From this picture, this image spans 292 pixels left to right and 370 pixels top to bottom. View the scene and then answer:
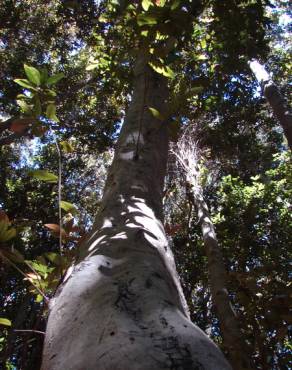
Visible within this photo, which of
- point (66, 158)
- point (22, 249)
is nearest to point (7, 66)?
point (66, 158)

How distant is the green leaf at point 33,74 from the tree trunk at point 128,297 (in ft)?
1.75

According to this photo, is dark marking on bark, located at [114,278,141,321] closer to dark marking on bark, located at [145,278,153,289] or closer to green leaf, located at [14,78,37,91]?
dark marking on bark, located at [145,278,153,289]

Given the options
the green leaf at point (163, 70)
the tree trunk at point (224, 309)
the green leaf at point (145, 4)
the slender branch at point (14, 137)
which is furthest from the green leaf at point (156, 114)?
the tree trunk at point (224, 309)

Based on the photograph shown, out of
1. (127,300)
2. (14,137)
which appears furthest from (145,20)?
(14,137)

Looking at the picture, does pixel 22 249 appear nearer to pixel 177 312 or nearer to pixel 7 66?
pixel 7 66

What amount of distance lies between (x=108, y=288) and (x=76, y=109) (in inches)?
387

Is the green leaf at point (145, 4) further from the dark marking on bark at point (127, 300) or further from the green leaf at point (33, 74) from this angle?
the dark marking on bark at point (127, 300)

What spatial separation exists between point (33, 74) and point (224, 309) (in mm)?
3970

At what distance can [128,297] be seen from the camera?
0.89 m

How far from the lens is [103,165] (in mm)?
14047

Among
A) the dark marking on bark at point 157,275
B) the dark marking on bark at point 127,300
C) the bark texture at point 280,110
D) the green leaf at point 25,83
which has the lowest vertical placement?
the dark marking on bark at point 127,300

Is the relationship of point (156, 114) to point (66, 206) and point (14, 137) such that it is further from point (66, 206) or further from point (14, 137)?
point (14, 137)

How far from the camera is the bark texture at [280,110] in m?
4.45

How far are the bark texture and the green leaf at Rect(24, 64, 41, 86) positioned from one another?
3233mm
